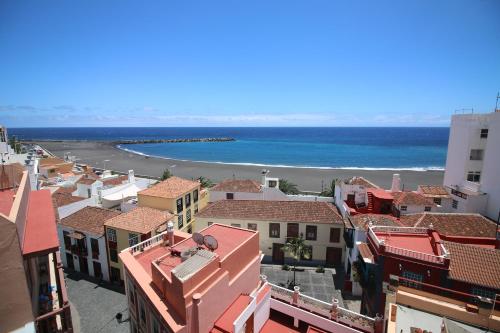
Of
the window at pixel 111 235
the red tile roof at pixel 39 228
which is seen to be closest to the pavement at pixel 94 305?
the window at pixel 111 235

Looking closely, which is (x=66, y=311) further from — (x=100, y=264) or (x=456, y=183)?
(x=456, y=183)

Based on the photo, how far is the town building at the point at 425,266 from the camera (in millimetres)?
17547

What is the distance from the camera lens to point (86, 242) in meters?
30.6

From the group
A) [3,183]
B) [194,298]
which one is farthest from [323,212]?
[3,183]

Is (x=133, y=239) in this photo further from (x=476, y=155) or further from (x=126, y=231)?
(x=476, y=155)

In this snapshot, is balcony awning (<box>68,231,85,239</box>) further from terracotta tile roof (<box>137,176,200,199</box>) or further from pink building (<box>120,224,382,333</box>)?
pink building (<box>120,224,382,333</box>)

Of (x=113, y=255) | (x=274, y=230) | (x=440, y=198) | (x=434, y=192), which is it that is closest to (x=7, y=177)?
(x=113, y=255)

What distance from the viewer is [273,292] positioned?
19.2 m

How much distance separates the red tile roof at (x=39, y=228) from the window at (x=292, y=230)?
24414mm

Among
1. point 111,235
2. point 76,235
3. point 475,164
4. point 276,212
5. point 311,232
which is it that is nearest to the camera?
point 111,235

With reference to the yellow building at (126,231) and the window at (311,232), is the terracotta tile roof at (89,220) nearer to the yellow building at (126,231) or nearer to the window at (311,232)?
the yellow building at (126,231)

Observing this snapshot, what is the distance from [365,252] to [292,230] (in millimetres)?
11310

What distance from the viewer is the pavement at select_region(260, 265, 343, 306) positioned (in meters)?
27.1

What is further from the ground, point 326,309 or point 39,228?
point 39,228
